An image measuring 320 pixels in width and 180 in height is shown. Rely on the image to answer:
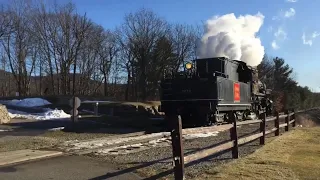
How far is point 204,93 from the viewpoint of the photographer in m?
18.4

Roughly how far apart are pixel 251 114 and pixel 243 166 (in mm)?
15676

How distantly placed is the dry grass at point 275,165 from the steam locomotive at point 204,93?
20.2ft

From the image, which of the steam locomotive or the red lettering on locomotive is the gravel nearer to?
the steam locomotive

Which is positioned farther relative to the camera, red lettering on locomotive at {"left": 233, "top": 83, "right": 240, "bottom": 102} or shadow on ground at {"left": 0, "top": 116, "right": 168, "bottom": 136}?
red lettering on locomotive at {"left": 233, "top": 83, "right": 240, "bottom": 102}

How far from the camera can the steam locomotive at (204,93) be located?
18.2 meters

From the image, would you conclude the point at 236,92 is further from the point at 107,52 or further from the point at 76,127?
the point at 107,52

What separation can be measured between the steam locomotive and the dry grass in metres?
6.15

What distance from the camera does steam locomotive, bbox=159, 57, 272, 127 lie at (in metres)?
18.2

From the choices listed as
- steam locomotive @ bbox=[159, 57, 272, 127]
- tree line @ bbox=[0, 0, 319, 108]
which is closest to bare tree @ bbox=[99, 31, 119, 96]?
tree line @ bbox=[0, 0, 319, 108]

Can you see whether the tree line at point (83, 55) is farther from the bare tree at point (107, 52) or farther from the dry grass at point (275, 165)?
the dry grass at point (275, 165)

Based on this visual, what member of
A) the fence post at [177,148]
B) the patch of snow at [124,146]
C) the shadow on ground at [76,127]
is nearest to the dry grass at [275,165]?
the fence post at [177,148]

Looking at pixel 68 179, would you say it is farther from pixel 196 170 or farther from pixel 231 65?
pixel 231 65

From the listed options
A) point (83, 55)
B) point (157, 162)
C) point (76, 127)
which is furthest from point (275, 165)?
point (83, 55)

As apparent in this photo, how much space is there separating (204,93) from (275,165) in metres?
9.71
